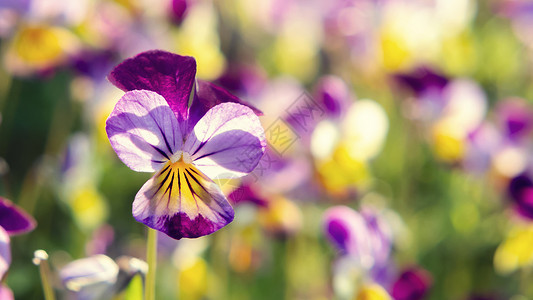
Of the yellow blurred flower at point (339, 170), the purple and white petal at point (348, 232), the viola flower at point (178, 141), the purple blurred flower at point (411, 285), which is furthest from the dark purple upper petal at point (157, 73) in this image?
the yellow blurred flower at point (339, 170)

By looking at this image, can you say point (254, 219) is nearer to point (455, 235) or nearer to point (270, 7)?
point (455, 235)

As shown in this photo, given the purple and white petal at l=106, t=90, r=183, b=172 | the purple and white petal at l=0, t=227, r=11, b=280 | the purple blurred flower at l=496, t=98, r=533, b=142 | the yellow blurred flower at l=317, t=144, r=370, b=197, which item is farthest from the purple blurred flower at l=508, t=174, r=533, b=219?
the purple and white petal at l=0, t=227, r=11, b=280

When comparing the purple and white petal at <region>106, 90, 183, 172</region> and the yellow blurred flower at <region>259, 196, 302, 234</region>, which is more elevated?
the yellow blurred flower at <region>259, 196, 302, 234</region>

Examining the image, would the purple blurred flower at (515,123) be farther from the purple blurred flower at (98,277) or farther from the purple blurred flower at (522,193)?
the purple blurred flower at (98,277)

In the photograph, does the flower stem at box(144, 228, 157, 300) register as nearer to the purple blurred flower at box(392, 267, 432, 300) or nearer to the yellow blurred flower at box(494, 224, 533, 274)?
the purple blurred flower at box(392, 267, 432, 300)

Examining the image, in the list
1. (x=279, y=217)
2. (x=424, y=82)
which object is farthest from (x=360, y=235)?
(x=424, y=82)
